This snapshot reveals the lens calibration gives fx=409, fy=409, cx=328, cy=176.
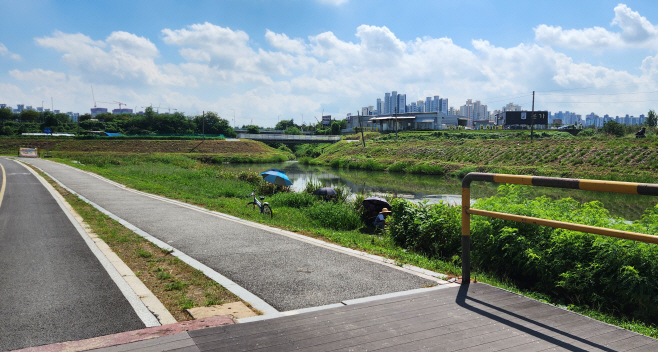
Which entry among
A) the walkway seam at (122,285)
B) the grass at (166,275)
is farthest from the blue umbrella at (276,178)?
the grass at (166,275)

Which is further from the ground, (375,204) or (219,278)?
(219,278)

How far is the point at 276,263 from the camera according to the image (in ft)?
18.7

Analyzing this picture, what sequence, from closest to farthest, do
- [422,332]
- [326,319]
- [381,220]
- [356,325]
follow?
[422,332]
[356,325]
[326,319]
[381,220]

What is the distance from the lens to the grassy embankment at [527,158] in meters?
34.1

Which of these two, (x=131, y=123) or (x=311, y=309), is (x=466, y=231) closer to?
(x=311, y=309)

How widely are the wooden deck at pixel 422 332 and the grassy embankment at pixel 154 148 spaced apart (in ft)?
207

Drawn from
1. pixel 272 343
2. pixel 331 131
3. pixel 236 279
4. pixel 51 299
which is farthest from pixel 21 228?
pixel 331 131

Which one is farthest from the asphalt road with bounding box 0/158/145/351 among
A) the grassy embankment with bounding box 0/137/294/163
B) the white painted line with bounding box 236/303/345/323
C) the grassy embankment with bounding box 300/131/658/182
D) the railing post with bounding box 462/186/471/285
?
the grassy embankment with bounding box 0/137/294/163

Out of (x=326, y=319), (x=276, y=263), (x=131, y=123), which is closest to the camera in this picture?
(x=326, y=319)

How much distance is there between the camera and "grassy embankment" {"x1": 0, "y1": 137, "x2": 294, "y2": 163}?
65250 mm

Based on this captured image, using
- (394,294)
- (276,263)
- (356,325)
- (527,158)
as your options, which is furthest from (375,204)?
(527,158)

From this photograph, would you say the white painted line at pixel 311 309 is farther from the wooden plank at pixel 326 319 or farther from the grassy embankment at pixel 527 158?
the grassy embankment at pixel 527 158

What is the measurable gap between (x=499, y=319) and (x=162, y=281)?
12.7 ft

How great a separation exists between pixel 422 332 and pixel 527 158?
143ft
